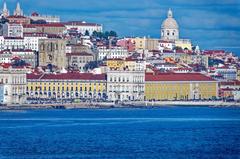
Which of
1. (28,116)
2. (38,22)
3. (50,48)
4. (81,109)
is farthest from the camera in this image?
(38,22)

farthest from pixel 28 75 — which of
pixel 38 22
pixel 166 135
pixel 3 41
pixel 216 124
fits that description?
pixel 166 135

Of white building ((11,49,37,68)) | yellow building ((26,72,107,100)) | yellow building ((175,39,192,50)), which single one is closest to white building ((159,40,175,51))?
yellow building ((175,39,192,50))

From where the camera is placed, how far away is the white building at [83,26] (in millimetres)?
67225

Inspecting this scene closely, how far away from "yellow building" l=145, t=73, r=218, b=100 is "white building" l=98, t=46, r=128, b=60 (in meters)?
Result: 6.71

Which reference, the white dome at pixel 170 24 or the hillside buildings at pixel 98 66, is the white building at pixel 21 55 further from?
the white dome at pixel 170 24

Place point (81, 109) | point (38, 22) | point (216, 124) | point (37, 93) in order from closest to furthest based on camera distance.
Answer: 1. point (216, 124)
2. point (81, 109)
3. point (37, 93)
4. point (38, 22)

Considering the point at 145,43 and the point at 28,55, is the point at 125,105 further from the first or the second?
the point at 145,43

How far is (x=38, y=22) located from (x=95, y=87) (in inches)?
515

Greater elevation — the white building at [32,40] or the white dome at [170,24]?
the white dome at [170,24]

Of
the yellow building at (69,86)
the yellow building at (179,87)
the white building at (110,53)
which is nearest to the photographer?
the yellow building at (69,86)

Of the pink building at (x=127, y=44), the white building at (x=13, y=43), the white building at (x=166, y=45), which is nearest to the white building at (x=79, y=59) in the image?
the white building at (x=13, y=43)

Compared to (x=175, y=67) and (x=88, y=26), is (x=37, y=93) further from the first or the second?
(x=88, y=26)

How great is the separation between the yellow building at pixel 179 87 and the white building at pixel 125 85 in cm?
27

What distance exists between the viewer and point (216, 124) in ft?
117
